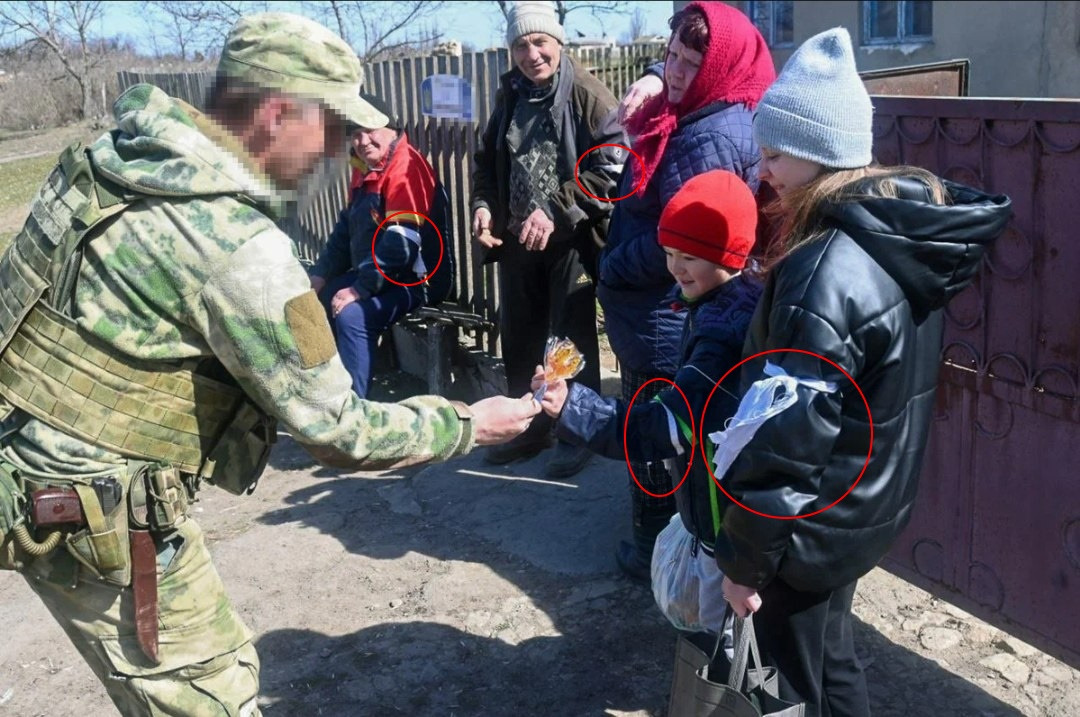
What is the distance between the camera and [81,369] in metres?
2.12

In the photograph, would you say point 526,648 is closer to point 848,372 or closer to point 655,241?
point 655,241

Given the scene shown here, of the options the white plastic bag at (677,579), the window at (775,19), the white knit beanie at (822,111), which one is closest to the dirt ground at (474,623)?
the white plastic bag at (677,579)

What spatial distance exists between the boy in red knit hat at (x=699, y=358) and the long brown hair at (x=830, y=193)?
9.0 inches

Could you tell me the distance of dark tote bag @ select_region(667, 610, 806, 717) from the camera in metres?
2.20

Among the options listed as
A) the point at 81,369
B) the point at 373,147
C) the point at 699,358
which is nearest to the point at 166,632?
the point at 81,369

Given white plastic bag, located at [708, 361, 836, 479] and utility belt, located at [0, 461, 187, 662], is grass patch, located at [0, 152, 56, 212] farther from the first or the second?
white plastic bag, located at [708, 361, 836, 479]

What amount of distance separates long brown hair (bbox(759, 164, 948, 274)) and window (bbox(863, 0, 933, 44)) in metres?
11.3

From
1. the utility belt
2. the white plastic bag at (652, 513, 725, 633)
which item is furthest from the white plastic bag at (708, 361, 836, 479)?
the utility belt

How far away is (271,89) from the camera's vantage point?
2.12m

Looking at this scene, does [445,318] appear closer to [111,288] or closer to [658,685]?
[658,685]

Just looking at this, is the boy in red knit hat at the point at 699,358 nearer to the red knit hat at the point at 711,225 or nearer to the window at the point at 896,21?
the red knit hat at the point at 711,225

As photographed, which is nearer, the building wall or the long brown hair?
the long brown hair

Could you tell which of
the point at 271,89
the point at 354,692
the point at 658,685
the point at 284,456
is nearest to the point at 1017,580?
the point at 658,685

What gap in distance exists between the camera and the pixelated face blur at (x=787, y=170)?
2.29 m
